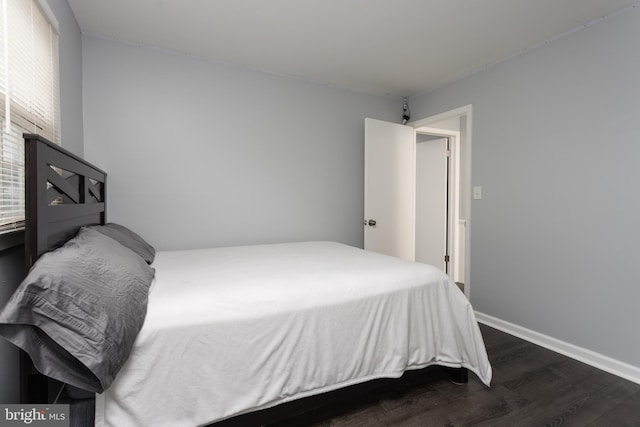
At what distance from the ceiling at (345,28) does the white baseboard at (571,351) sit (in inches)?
92.4

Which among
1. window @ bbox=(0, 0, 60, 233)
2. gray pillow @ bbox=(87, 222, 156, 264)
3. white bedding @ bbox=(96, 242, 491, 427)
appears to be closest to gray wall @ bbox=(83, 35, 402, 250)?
gray pillow @ bbox=(87, 222, 156, 264)

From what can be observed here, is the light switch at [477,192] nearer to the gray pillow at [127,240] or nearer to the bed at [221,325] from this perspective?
the bed at [221,325]

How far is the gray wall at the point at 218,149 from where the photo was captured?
2461mm

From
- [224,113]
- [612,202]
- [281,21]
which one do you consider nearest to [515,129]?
[612,202]

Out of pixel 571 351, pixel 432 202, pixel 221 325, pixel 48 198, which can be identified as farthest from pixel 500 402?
pixel 432 202

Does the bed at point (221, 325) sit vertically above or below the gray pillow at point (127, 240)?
below

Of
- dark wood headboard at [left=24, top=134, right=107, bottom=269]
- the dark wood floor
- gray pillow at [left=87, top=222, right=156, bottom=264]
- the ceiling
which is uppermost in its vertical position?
the ceiling

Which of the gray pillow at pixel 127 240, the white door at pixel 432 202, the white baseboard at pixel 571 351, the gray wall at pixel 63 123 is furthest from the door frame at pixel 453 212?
the gray wall at pixel 63 123

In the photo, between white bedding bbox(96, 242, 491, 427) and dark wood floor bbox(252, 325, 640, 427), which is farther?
dark wood floor bbox(252, 325, 640, 427)

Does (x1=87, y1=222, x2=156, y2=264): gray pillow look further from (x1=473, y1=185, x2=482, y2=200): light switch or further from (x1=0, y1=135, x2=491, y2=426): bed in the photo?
(x1=473, y1=185, x2=482, y2=200): light switch

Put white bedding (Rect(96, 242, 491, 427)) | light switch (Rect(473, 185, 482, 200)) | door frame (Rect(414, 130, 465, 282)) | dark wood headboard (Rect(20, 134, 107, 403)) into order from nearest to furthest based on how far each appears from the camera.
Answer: dark wood headboard (Rect(20, 134, 107, 403)) → white bedding (Rect(96, 242, 491, 427)) → light switch (Rect(473, 185, 482, 200)) → door frame (Rect(414, 130, 465, 282))

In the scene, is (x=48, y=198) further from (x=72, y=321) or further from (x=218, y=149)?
(x=218, y=149)

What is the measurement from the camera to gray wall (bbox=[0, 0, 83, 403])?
3.71ft

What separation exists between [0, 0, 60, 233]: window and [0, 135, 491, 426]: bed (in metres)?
0.14
